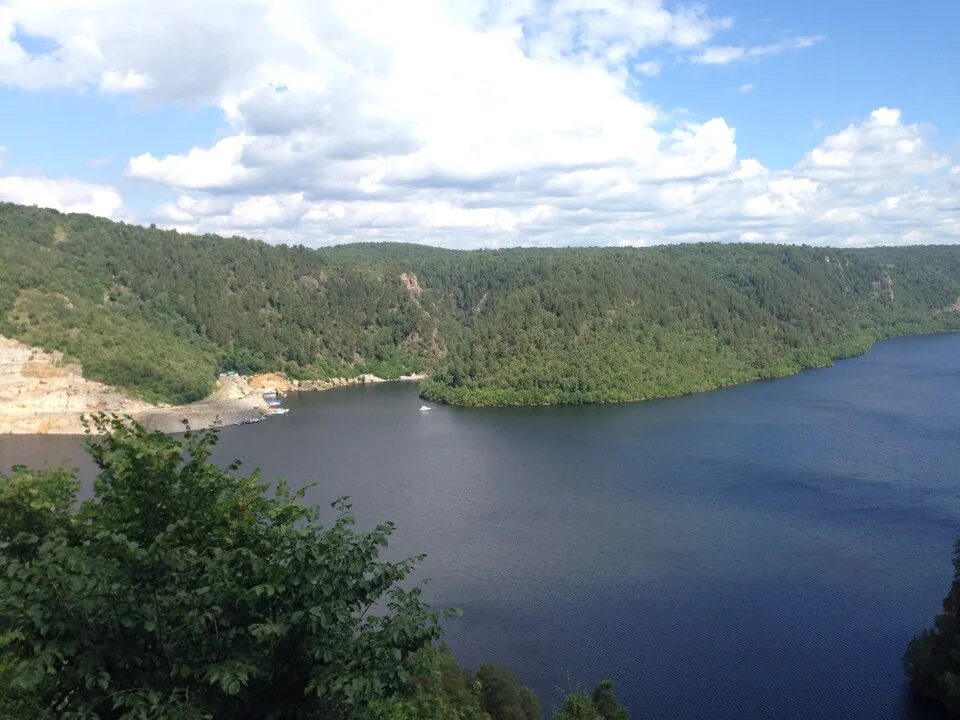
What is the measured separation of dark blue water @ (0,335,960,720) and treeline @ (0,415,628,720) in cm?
1801

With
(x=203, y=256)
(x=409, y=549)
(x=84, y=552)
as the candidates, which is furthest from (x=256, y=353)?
(x=84, y=552)

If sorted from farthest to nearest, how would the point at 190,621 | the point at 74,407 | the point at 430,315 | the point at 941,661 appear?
the point at 430,315
the point at 74,407
the point at 941,661
the point at 190,621

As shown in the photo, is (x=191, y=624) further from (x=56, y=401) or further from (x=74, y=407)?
(x=56, y=401)

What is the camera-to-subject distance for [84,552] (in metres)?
6.00

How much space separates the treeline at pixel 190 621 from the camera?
523 centimetres

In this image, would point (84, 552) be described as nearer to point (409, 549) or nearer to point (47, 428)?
point (409, 549)

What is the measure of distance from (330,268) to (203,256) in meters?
21.2

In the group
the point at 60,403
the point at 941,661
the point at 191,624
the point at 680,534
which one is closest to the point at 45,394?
Answer: the point at 60,403

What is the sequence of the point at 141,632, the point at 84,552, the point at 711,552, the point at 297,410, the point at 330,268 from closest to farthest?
Result: the point at 141,632 < the point at 84,552 < the point at 711,552 < the point at 297,410 < the point at 330,268

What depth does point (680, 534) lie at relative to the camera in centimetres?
3519

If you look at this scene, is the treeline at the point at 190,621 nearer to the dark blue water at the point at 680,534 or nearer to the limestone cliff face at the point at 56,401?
the dark blue water at the point at 680,534

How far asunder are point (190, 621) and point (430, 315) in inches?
4990

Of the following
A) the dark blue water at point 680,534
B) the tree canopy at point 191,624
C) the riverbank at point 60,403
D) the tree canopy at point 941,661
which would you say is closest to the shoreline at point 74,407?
the riverbank at point 60,403

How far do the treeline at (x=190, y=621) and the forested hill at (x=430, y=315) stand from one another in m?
73.2
